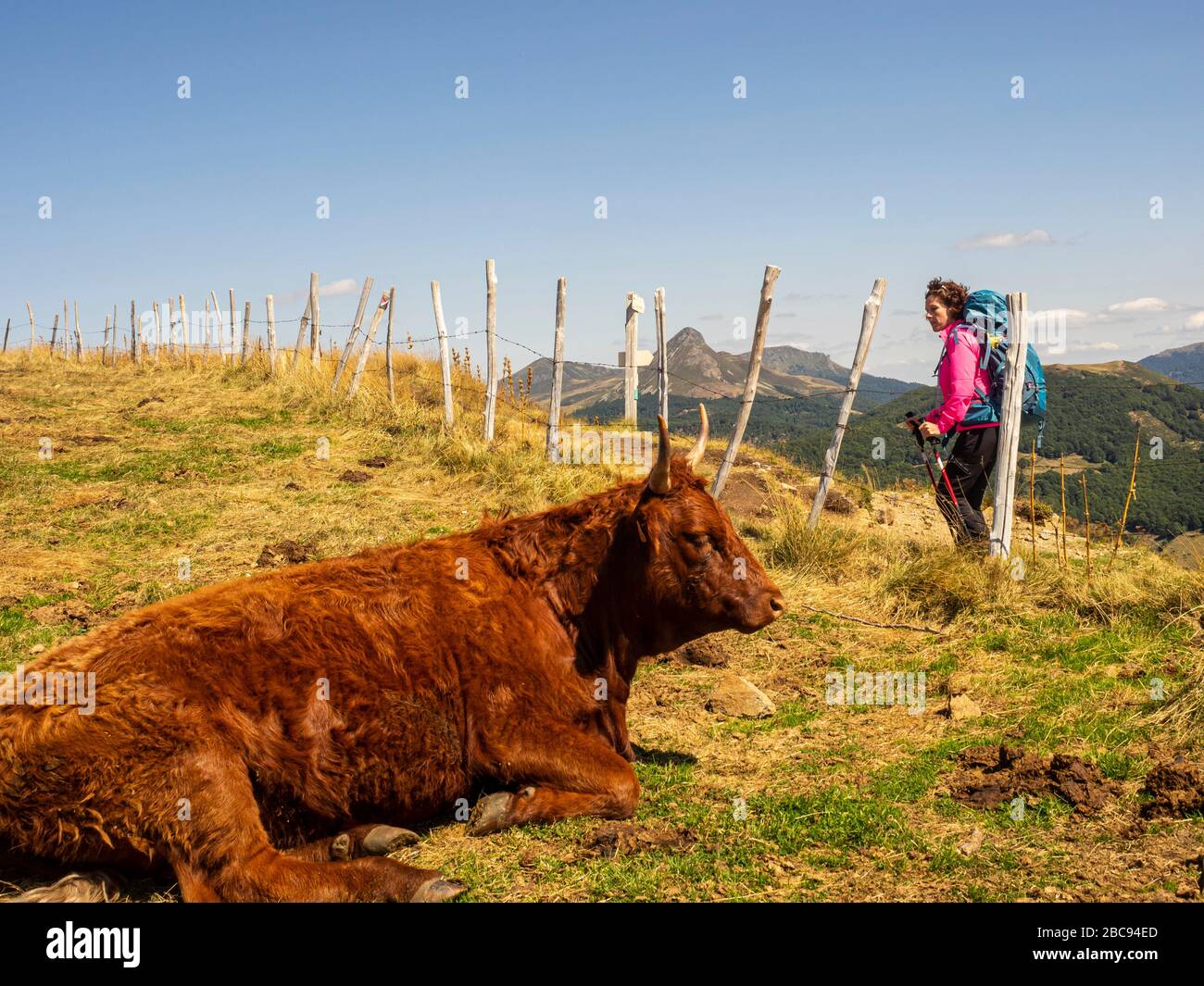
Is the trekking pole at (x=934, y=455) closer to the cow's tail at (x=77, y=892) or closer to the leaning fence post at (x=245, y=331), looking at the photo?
the cow's tail at (x=77, y=892)

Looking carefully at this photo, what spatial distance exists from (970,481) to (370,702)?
273 inches

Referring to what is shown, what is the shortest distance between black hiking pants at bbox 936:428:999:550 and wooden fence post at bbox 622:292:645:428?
27.6ft

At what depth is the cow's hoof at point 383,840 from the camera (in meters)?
4.47

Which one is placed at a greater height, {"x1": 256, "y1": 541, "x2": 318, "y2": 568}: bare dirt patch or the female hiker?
the female hiker

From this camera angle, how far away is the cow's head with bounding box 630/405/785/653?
5.46m

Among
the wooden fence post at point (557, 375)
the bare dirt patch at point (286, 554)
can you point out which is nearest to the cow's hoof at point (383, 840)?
the bare dirt patch at point (286, 554)

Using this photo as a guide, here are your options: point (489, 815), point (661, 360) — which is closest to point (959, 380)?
point (489, 815)

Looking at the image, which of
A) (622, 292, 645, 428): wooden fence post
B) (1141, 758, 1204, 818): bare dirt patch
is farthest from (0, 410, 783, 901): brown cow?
(622, 292, 645, 428): wooden fence post

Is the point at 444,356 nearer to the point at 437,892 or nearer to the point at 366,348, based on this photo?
the point at 366,348

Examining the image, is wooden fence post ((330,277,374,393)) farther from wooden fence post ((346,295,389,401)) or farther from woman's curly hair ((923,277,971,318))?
woman's curly hair ((923,277,971,318))

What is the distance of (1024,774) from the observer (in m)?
5.23
